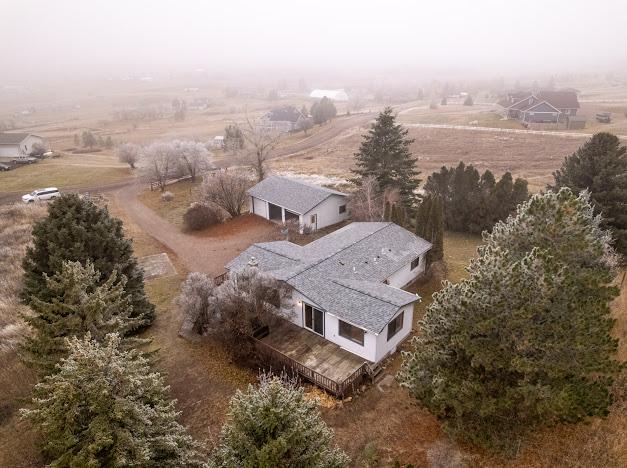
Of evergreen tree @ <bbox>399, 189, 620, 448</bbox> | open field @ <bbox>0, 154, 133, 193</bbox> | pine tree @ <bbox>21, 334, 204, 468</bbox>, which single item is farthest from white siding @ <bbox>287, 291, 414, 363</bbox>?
open field @ <bbox>0, 154, 133, 193</bbox>

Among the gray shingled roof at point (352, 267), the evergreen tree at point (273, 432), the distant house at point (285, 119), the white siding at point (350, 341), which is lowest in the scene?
the white siding at point (350, 341)

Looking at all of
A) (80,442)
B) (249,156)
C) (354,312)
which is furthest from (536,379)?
(249,156)

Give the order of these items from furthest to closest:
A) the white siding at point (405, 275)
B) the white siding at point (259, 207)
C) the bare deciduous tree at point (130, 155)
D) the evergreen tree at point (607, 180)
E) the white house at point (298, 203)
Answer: the bare deciduous tree at point (130, 155), the white siding at point (259, 207), the white house at point (298, 203), the evergreen tree at point (607, 180), the white siding at point (405, 275)

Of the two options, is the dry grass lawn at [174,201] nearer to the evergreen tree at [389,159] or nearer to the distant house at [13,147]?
the evergreen tree at [389,159]

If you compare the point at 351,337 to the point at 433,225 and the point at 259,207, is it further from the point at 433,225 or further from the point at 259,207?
the point at 259,207

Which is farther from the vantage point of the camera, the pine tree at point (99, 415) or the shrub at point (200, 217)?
the shrub at point (200, 217)

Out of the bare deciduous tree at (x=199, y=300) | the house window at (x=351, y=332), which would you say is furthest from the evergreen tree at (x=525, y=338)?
the bare deciduous tree at (x=199, y=300)
